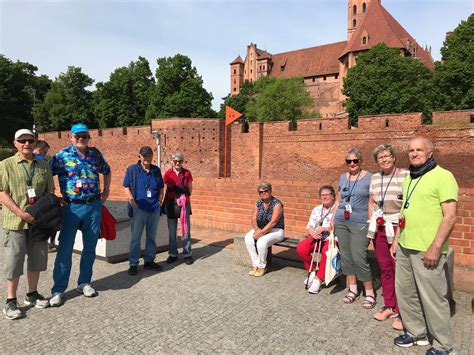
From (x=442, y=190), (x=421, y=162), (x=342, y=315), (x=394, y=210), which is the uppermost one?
(x=421, y=162)

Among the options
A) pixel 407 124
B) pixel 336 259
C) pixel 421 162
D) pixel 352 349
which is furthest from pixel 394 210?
pixel 407 124

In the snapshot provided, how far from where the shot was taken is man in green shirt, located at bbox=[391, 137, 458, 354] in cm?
271

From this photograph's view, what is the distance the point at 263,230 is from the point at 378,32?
159 ft

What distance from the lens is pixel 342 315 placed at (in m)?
3.56

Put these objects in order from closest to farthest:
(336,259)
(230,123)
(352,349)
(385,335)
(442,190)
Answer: (442,190)
(352,349)
(385,335)
(336,259)
(230,123)

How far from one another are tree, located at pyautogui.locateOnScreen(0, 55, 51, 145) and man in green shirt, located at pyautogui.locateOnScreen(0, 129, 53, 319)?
147 feet

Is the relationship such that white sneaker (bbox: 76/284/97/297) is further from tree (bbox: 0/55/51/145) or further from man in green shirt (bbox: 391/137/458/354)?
tree (bbox: 0/55/51/145)

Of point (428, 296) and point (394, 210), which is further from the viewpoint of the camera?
point (394, 210)

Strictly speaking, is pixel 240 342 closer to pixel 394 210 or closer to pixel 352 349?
pixel 352 349

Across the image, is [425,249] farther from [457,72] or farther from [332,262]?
[457,72]

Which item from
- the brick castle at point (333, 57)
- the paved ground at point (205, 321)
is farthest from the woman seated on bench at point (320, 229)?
the brick castle at point (333, 57)

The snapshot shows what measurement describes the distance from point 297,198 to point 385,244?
10.4 ft

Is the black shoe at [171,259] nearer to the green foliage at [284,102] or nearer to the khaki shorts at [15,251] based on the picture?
the khaki shorts at [15,251]

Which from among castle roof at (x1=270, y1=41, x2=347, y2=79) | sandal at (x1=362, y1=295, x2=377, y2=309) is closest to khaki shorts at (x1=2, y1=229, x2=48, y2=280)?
sandal at (x1=362, y1=295, x2=377, y2=309)
